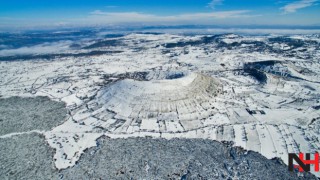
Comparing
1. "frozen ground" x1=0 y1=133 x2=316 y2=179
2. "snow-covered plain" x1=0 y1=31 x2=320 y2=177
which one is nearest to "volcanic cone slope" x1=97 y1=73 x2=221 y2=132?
"snow-covered plain" x1=0 y1=31 x2=320 y2=177

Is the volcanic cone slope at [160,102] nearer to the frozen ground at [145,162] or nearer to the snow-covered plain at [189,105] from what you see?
the snow-covered plain at [189,105]

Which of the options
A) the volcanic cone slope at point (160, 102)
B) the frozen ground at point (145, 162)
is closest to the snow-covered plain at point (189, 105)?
the volcanic cone slope at point (160, 102)

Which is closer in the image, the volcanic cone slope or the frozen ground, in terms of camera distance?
the frozen ground

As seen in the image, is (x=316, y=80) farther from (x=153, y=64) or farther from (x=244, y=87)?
(x=153, y=64)

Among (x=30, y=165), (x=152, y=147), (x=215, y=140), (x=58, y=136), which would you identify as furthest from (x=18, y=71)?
(x=215, y=140)

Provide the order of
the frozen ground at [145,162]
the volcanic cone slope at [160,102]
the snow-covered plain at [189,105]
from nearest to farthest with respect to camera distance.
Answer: the frozen ground at [145,162] → the snow-covered plain at [189,105] → the volcanic cone slope at [160,102]

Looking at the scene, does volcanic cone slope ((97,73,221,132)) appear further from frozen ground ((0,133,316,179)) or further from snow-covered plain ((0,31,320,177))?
frozen ground ((0,133,316,179))

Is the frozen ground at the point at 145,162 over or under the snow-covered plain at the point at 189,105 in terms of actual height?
under

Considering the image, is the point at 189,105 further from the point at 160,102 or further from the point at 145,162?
the point at 145,162

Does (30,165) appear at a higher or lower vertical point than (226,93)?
lower

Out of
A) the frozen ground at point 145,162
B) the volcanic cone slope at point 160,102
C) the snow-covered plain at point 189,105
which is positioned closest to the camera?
the frozen ground at point 145,162

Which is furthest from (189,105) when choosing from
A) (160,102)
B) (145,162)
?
(145,162)
